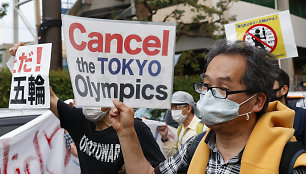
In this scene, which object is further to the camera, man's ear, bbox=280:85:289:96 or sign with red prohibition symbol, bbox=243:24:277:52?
sign with red prohibition symbol, bbox=243:24:277:52

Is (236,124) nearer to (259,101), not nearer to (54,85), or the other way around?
(259,101)

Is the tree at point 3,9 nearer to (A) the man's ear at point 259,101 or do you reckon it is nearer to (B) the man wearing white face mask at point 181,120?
(B) the man wearing white face mask at point 181,120

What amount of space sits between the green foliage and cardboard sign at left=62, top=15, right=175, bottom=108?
6139 millimetres

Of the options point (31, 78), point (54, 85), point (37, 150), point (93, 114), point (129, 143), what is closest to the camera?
point (129, 143)

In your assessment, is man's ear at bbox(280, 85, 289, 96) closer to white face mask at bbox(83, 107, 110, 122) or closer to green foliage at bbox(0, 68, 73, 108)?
white face mask at bbox(83, 107, 110, 122)

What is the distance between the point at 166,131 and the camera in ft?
16.1

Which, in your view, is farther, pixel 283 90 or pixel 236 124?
pixel 283 90

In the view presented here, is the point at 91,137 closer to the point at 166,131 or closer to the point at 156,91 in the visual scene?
the point at 156,91

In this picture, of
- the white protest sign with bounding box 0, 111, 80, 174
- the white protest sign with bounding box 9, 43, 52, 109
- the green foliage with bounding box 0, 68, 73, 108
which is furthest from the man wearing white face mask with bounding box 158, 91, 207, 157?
the green foliage with bounding box 0, 68, 73, 108

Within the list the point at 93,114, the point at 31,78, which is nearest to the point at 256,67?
the point at 93,114

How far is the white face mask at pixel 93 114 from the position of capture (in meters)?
2.93

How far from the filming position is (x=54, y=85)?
8227 mm

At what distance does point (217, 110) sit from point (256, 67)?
0.94 ft

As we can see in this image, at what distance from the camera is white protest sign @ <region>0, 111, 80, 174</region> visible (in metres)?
3.44
